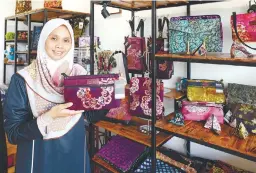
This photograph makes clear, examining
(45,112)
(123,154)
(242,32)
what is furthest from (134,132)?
(242,32)

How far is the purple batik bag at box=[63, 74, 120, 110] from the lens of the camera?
1.07 m

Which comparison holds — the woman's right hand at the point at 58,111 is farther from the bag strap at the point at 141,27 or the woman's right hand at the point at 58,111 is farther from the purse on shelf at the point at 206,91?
the bag strap at the point at 141,27

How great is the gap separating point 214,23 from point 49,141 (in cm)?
110

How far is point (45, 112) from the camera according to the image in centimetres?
107

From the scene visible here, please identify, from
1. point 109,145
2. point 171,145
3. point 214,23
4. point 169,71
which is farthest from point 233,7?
point 109,145

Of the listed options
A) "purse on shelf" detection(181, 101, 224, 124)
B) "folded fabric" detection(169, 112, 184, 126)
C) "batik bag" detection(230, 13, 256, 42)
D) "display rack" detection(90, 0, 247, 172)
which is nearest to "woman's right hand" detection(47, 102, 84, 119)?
"display rack" detection(90, 0, 247, 172)

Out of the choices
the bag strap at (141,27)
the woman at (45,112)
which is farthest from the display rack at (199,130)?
the woman at (45,112)

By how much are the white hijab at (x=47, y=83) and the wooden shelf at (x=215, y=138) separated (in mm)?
572

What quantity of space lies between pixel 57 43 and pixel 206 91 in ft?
3.05

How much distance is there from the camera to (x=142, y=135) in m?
1.52

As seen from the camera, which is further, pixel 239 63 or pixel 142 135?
pixel 142 135

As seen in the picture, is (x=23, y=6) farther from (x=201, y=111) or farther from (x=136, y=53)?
(x=201, y=111)

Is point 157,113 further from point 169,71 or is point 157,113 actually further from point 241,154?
point 241,154

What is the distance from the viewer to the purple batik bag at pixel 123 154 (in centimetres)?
156
